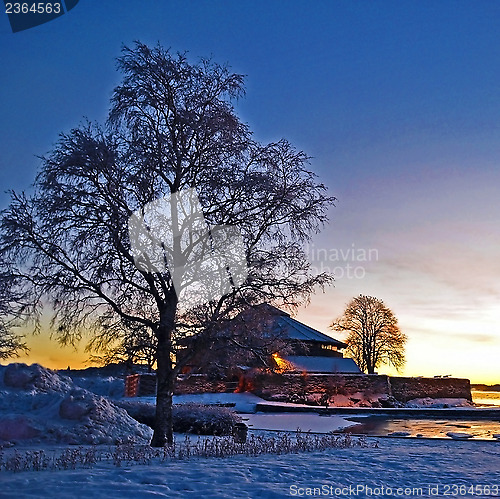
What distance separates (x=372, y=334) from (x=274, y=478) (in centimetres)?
4876

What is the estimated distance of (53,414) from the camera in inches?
549

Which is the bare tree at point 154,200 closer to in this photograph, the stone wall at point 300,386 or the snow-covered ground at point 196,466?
the snow-covered ground at point 196,466

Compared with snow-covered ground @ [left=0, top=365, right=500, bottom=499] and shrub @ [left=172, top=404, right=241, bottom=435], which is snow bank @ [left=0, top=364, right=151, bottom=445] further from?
shrub @ [left=172, top=404, right=241, bottom=435]

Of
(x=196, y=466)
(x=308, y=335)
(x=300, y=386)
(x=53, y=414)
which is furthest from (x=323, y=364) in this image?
(x=196, y=466)

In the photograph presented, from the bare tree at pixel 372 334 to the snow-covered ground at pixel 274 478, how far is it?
44.8 meters

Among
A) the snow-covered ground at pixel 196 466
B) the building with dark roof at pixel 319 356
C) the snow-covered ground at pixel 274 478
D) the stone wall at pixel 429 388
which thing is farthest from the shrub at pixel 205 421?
the stone wall at pixel 429 388

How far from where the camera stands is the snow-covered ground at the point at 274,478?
697 cm

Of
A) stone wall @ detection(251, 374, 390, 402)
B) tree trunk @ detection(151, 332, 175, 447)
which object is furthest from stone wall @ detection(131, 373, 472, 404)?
tree trunk @ detection(151, 332, 175, 447)

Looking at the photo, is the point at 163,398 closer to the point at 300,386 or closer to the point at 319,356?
the point at 300,386

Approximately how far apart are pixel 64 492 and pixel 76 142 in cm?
734

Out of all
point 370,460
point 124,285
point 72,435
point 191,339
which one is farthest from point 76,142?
point 370,460

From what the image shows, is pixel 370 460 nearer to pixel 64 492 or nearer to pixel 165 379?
pixel 165 379

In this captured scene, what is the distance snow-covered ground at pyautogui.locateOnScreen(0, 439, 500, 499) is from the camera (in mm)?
6969

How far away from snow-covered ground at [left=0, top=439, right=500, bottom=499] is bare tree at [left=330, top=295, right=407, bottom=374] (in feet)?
147
